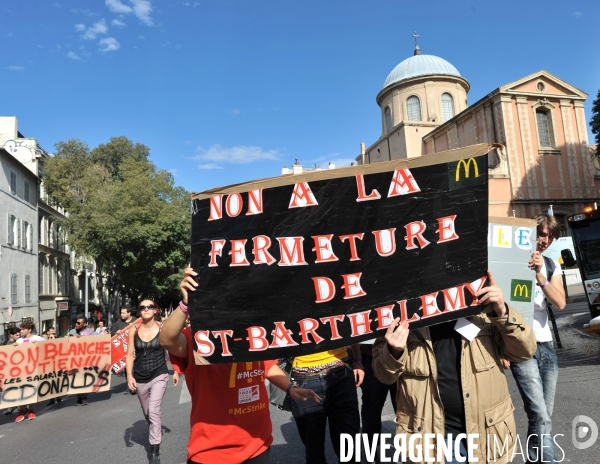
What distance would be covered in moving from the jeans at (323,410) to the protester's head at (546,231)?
1965 mm

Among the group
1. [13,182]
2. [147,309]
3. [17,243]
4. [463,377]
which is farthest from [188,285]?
[13,182]

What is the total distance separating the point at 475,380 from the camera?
112 inches

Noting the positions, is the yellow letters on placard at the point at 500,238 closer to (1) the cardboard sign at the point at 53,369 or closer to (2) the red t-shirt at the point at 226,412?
(2) the red t-shirt at the point at 226,412

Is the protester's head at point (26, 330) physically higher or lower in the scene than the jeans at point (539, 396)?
higher

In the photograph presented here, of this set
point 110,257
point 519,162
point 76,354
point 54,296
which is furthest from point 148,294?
point 519,162

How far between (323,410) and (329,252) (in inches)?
64.3

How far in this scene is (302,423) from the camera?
407 centimetres

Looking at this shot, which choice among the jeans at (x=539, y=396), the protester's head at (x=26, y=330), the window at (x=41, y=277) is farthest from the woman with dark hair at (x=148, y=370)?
the window at (x=41, y=277)

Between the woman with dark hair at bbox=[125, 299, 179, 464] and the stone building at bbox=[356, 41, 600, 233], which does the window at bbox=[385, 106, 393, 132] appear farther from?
the woman with dark hair at bbox=[125, 299, 179, 464]

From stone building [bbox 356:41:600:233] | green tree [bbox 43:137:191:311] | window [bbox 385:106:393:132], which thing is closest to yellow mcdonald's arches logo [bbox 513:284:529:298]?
A: green tree [bbox 43:137:191:311]

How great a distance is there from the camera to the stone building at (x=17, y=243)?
27.8m

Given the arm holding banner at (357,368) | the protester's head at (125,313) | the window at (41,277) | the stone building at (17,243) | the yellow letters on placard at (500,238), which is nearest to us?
the yellow letters on placard at (500,238)

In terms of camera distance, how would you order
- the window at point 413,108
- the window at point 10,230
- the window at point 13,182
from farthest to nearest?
the window at point 413,108 < the window at point 13,182 < the window at point 10,230

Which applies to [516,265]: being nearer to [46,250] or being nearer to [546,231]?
[546,231]
